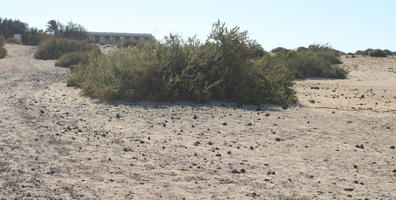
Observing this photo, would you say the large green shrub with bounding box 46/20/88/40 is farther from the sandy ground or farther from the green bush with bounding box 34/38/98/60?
the sandy ground

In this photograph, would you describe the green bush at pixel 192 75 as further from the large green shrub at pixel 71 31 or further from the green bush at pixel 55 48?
the large green shrub at pixel 71 31

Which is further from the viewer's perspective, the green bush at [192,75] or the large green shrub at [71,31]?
the large green shrub at [71,31]

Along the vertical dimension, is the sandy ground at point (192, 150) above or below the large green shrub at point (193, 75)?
below

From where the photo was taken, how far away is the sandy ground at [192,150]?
6.19 m

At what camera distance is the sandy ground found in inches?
244

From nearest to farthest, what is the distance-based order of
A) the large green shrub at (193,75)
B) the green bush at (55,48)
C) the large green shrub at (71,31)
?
the large green shrub at (193,75) < the green bush at (55,48) < the large green shrub at (71,31)

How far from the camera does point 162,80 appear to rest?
13109 millimetres

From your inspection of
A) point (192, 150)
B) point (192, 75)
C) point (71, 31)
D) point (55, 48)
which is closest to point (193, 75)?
point (192, 75)

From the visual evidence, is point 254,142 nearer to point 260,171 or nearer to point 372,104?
point 260,171

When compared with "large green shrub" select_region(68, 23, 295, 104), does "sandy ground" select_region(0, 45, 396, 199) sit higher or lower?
lower

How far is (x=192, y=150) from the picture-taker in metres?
8.30

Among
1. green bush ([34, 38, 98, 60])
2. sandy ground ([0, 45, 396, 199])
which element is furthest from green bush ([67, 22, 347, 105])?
green bush ([34, 38, 98, 60])

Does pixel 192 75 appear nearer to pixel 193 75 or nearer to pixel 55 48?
pixel 193 75

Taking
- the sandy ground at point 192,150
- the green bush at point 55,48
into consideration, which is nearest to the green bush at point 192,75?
→ the sandy ground at point 192,150
